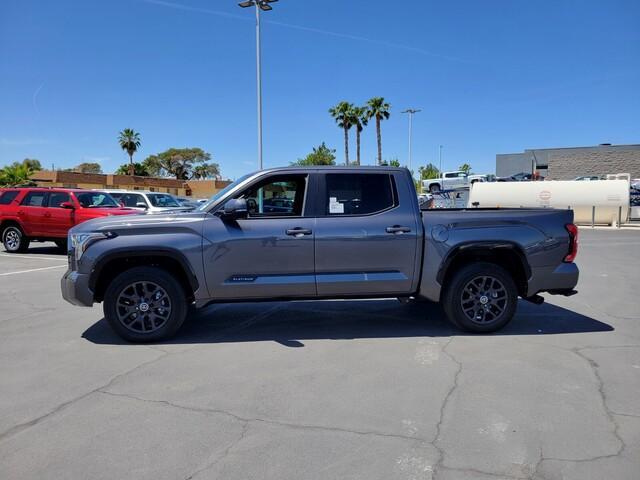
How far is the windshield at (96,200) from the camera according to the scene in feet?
46.4

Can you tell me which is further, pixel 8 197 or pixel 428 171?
pixel 428 171

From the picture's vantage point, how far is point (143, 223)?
525 centimetres

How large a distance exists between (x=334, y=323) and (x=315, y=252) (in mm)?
1274

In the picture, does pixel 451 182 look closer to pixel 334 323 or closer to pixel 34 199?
pixel 34 199

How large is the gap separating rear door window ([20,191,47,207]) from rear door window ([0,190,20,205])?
0.42 metres

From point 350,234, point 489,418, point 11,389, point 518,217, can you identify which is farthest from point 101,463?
point 518,217

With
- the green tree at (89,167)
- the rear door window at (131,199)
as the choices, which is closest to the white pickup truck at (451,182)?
the rear door window at (131,199)

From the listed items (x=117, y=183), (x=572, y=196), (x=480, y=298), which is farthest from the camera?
(x=117, y=183)

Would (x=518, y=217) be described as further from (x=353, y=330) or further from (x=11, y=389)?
(x=11, y=389)

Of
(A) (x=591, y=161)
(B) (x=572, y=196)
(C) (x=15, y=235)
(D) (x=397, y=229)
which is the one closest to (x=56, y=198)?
(C) (x=15, y=235)

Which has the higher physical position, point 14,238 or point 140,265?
point 140,265

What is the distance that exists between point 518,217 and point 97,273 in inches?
183

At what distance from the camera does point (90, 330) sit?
5996 millimetres

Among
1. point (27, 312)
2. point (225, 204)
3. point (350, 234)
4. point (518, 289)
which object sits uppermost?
point (225, 204)
